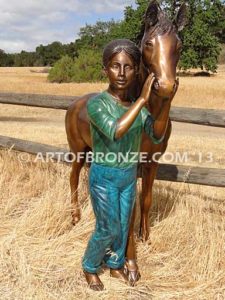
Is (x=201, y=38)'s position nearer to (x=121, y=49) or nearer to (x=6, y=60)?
(x=6, y=60)

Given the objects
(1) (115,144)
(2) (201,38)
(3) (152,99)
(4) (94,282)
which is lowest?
(4) (94,282)

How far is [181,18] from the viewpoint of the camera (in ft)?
7.45

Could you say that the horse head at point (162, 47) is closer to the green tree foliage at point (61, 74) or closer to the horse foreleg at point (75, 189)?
the horse foreleg at point (75, 189)

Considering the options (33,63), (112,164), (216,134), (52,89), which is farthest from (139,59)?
(33,63)

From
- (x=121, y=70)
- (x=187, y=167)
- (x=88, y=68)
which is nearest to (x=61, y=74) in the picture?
(x=88, y=68)

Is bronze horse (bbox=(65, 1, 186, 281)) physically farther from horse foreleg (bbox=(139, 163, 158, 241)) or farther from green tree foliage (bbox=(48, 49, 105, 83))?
green tree foliage (bbox=(48, 49, 105, 83))

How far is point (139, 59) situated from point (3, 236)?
5.63ft

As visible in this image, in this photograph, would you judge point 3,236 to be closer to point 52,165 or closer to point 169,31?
point 52,165

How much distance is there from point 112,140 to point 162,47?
0.52 metres

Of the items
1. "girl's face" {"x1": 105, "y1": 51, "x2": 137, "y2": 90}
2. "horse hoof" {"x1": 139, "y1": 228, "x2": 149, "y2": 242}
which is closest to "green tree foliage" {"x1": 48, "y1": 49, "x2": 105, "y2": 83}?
"horse hoof" {"x1": 139, "y1": 228, "x2": 149, "y2": 242}

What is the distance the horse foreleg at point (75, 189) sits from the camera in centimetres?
344

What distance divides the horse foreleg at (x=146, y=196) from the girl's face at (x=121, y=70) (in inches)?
31.3

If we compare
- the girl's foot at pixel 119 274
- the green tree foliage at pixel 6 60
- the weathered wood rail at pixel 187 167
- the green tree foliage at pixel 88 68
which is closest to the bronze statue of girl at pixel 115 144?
the girl's foot at pixel 119 274

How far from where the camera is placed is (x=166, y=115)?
224 cm
